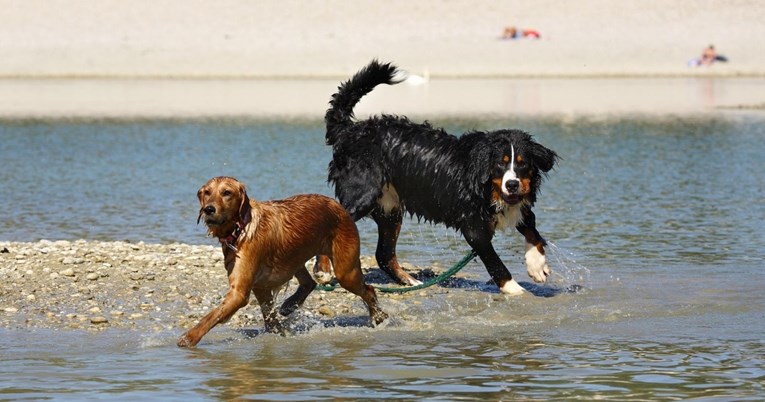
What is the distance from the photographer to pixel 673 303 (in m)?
10.3

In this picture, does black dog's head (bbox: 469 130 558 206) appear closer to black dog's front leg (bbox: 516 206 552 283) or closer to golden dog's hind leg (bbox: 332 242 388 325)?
black dog's front leg (bbox: 516 206 552 283)

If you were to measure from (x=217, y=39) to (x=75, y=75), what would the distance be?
21.9ft

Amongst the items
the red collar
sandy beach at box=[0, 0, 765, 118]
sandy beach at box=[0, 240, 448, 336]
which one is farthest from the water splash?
sandy beach at box=[0, 0, 765, 118]

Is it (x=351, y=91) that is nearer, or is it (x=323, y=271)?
(x=323, y=271)

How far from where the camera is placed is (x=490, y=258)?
34.5 ft

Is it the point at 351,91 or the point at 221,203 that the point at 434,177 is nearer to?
the point at 351,91

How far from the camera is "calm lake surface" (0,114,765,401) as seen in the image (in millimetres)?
7676

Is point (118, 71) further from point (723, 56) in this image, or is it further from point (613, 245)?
point (613, 245)

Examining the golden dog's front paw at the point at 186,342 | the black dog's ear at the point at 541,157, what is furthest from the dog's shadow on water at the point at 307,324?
the black dog's ear at the point at 541,157

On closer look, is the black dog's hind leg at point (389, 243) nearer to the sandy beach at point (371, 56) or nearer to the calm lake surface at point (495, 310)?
the calm lake surface at point (495, 310)

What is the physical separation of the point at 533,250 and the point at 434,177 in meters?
1.02

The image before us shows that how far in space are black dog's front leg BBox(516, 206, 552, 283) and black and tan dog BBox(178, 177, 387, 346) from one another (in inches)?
61.8

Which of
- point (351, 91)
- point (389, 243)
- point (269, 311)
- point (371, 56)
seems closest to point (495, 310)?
point (389, 243)

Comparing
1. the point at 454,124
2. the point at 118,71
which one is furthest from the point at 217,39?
the point at 454,124
